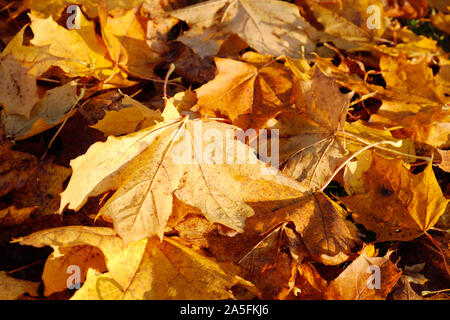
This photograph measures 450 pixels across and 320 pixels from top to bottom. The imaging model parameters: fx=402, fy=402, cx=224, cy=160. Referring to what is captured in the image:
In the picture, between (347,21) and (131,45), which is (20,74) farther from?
(347,21)

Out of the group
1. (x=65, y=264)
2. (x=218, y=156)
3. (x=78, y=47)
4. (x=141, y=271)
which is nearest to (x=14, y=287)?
(x=65, y=264)

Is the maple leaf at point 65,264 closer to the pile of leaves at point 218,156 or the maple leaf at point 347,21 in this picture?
the pile of leaves at point 218,156

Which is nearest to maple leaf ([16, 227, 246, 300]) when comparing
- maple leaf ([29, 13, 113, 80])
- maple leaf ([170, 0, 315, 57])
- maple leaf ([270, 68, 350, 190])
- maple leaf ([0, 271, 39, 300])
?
maple leaf ([0, 271, 39, 300])

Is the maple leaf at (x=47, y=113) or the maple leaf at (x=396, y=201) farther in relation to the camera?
the maple leaf at (x=47, y=113)

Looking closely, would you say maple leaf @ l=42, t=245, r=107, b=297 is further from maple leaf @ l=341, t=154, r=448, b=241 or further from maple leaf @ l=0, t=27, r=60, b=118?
maple leaf @ l=341, t=154, r=448, b=241

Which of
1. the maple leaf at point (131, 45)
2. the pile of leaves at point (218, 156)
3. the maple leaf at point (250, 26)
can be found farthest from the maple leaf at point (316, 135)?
the maple leaf at point (131, 45)

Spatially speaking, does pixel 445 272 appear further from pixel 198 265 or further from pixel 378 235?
pixel 198 265

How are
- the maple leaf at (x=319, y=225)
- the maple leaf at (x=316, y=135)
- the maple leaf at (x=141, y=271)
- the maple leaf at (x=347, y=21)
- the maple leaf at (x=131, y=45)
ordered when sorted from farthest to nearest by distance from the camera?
the maple leaf at (x=347, y=21) < the maple leaf at (x=131, y=45) < the maple leaf at (x=316, y=135) < the maple leaf at (x=319, y=225) < the maple leaf at (x=141, y=271)

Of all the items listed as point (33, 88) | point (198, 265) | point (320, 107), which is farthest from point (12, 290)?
point (320, 107)
